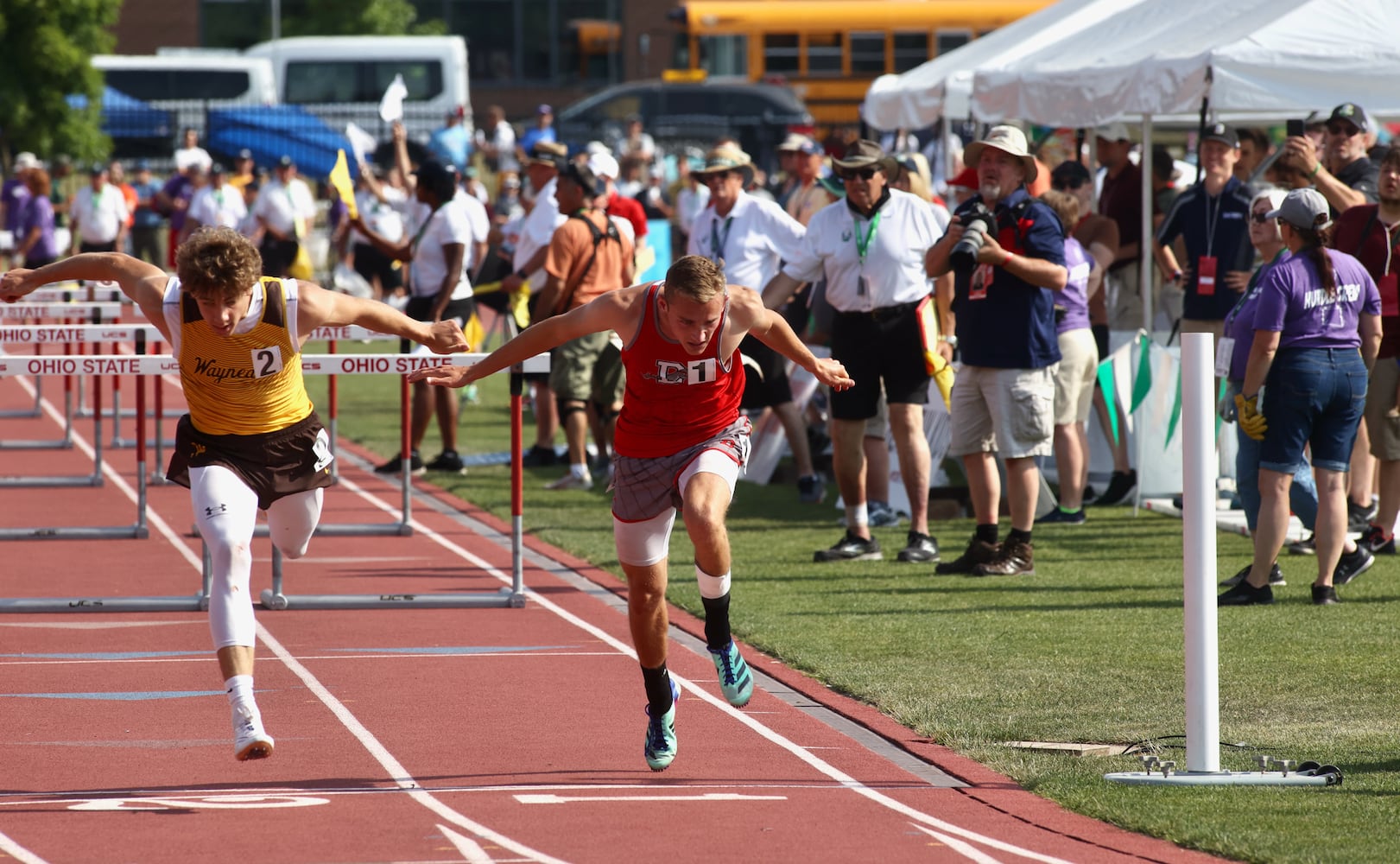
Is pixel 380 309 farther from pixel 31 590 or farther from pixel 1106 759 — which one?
pixel 31 590

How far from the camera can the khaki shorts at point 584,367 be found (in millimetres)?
13859

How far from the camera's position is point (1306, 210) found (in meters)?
9.24

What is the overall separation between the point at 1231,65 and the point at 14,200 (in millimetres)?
20845

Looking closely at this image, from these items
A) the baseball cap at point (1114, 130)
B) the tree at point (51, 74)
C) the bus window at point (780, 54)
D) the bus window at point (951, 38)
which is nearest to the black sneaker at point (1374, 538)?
the baseball cap at point (1114, 130)

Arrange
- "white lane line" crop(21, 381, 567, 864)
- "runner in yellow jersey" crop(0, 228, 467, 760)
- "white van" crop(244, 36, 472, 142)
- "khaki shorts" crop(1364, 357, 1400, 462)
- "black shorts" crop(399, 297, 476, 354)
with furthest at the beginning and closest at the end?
1. "white van" crop(244, 36, 472, 142)
2. "black shorts" crop(399, 297, 476, 354)
3. "khaki shorts" crop(1364, 357, 1400, 462)
4. "runner in yellow jersey" crop(0, 228, 467, 760)
5. "white lane line" crop(21, 381, 567, 864)

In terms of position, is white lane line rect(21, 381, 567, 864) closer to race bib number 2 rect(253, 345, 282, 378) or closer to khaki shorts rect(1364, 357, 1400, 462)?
race bib number 2 rect(253, 345, 282, 378)

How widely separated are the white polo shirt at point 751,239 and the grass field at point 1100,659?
1612mm

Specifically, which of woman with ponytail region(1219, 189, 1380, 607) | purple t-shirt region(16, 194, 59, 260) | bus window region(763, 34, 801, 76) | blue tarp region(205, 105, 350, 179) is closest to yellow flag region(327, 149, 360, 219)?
woman with ponytail region(1219, 189, 1380, 607)

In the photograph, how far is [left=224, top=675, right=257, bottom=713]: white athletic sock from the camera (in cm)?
630

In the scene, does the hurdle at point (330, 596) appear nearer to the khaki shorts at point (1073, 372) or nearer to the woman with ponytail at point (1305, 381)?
the woman with ponytail at point (1305, 381)

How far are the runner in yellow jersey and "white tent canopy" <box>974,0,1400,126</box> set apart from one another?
7319 millimetres

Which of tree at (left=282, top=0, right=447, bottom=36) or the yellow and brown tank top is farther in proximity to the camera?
tree at (left=282, top=0, right=447, bottom=36)

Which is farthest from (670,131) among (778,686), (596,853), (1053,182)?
(596,853)

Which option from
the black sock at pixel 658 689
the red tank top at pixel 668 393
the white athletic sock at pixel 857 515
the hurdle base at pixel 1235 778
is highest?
the red tank top at pixel 668 393
